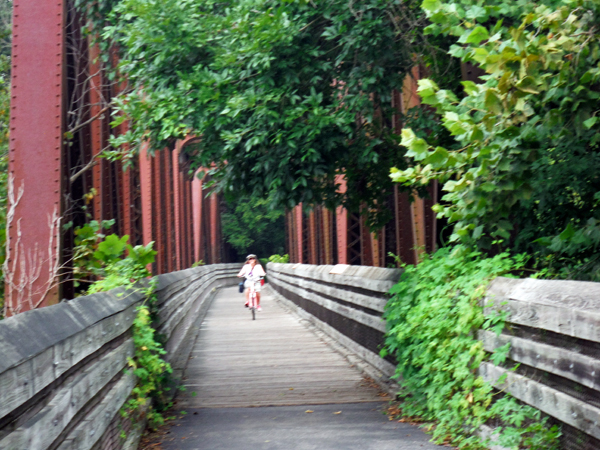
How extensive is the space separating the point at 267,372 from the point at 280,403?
1.81 m

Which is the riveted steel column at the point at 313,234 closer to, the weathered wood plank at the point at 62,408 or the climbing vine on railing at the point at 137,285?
the climbing vine on railing at the point at 137,285

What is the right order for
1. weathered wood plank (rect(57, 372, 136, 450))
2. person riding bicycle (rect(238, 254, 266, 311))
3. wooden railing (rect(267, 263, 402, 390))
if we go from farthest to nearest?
person riding bicycle (rect(238, 254, 266, 311)) < wooden railing (rect(267, 263, 402, 390)) < weathered wood plank (rect(57, 372, 136, 450))

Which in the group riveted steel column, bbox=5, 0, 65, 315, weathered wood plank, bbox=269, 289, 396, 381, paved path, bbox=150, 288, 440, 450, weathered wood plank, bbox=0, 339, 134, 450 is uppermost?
riveted steel column, bbox=5, 0, 65, 315

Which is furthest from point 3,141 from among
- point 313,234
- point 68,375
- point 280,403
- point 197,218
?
point 197,218

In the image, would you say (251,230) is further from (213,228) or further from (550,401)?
(550,401)

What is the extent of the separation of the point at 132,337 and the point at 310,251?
19699mm

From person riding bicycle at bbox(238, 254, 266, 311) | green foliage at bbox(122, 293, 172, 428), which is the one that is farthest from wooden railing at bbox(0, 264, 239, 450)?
person riding bicycle at bbox(238, 254, 266, 311)

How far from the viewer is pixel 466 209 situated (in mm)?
4531

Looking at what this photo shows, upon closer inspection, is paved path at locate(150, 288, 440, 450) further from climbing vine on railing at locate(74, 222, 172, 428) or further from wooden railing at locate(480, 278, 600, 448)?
wooden railing at locate(480, 278, 600, 448)

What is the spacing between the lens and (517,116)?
14.1 ft

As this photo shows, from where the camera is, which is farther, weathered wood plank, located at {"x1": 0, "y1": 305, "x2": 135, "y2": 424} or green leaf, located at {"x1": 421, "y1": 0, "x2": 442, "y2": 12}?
green leaf, located at {"x1": 421, "y1": 0, "x2": 442, "y2": 12}

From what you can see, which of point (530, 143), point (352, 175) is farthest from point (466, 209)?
point (352, 175)

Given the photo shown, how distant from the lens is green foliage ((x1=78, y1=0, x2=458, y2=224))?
7.35 meters

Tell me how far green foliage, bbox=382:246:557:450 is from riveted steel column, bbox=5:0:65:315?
9.19 ft
